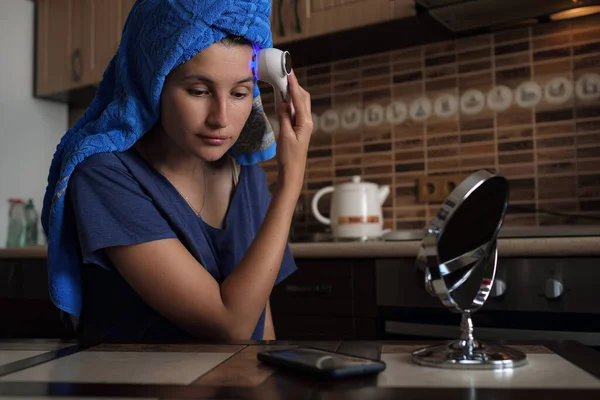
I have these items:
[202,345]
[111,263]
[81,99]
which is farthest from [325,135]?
[202,345]

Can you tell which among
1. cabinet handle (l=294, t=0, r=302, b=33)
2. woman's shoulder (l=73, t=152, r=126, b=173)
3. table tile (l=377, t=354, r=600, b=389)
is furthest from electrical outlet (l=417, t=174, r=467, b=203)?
table tile (l=377, t=354, r=600, b=389)

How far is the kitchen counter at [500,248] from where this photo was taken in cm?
144

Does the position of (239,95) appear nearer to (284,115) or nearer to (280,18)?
(284,115)

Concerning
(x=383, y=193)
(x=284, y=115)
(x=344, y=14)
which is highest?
(x=344, y=14)

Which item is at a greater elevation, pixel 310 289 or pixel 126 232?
pixel 126 232

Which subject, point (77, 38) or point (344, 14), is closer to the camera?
point (344, 14)

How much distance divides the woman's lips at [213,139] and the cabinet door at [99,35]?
181cm

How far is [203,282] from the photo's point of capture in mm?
958

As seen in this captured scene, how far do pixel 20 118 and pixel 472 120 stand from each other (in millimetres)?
2006

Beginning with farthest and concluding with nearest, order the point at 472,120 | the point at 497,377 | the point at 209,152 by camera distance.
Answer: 1. the point at 472,120
2. the point at 209,152
3. the point at 497,377

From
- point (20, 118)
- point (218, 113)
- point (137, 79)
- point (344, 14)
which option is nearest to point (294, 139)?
point (218, 113)

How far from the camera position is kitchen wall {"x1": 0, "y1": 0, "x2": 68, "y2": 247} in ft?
9.21

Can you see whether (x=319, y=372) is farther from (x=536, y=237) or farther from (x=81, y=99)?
(x=81, y=99)

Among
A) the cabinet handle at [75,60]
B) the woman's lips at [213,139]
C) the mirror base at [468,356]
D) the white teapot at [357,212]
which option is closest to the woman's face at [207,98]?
the woman's lips at [213,139]
